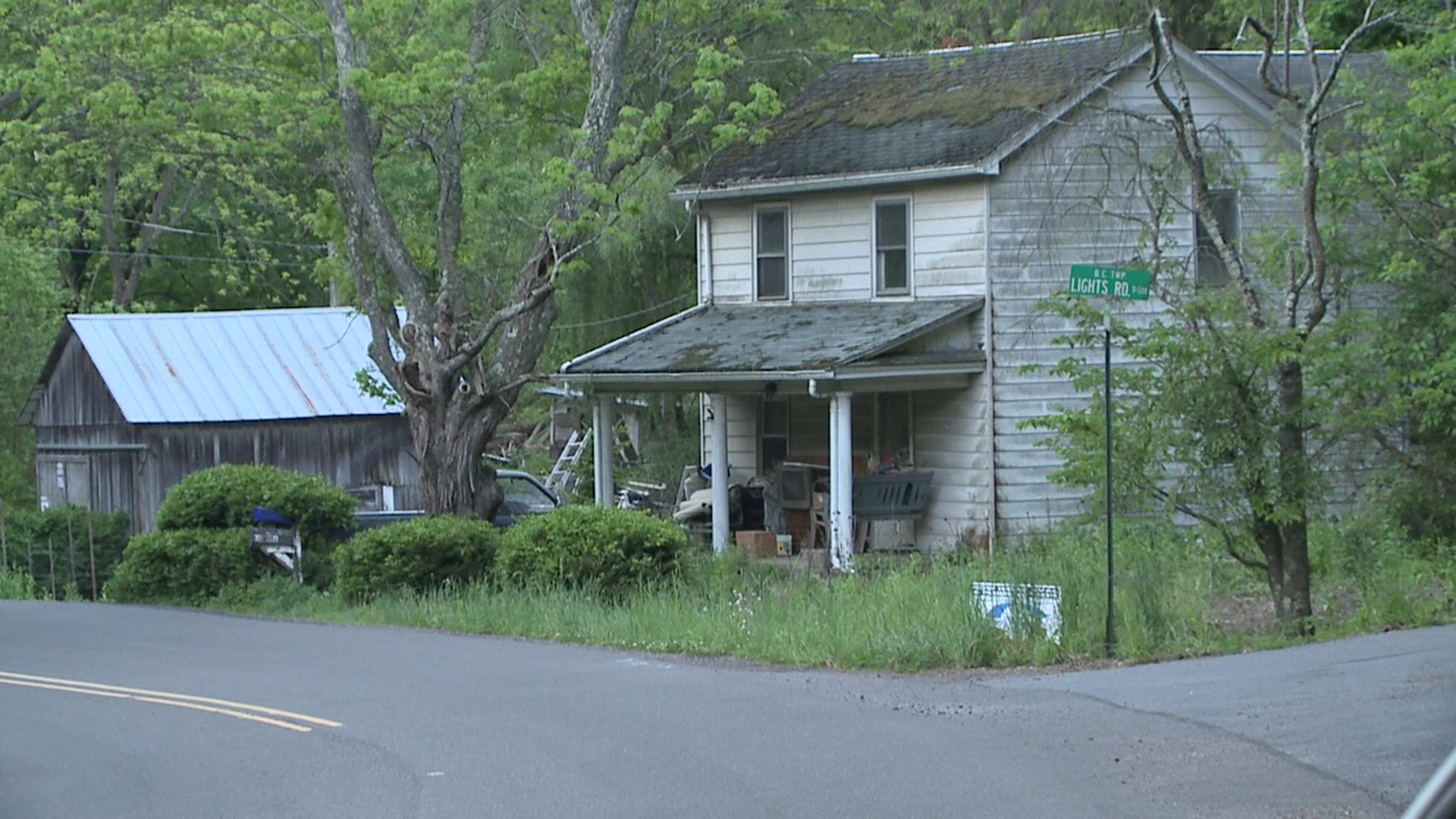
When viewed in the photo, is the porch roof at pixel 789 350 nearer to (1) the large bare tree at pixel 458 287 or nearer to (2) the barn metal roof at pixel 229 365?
(1) the large bare tree at pixel 458 287

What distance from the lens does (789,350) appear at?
70.5 feet

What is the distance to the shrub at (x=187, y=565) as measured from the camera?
66.2ft

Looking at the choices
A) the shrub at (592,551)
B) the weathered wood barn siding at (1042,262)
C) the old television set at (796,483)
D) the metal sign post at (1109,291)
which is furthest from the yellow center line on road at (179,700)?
the old television set at (796,483)

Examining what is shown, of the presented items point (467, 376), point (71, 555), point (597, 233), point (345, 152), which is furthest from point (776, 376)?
point (71, 555)

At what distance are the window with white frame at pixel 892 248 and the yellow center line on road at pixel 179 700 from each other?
1327 centimetres

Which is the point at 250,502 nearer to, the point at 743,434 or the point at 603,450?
the point at 603,450

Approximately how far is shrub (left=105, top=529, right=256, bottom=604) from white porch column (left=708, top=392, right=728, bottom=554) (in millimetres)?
6375

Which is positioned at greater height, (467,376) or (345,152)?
(345,152)

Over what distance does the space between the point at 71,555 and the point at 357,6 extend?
10.7m

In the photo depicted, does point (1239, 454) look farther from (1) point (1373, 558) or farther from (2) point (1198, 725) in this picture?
(2) point (1198, 725)

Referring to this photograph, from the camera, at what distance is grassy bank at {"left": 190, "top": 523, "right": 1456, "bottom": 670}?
12844 millimetres

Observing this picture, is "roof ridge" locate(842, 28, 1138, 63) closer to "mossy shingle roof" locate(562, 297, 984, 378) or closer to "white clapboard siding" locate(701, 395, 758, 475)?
"mossy shingle roof" locate(562, 297, 984, 378)

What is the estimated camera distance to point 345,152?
22.9m

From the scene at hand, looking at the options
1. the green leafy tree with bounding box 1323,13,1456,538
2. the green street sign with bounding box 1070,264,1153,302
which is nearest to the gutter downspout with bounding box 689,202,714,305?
the green leafy tree with bounding box 1323,13,1456,538
